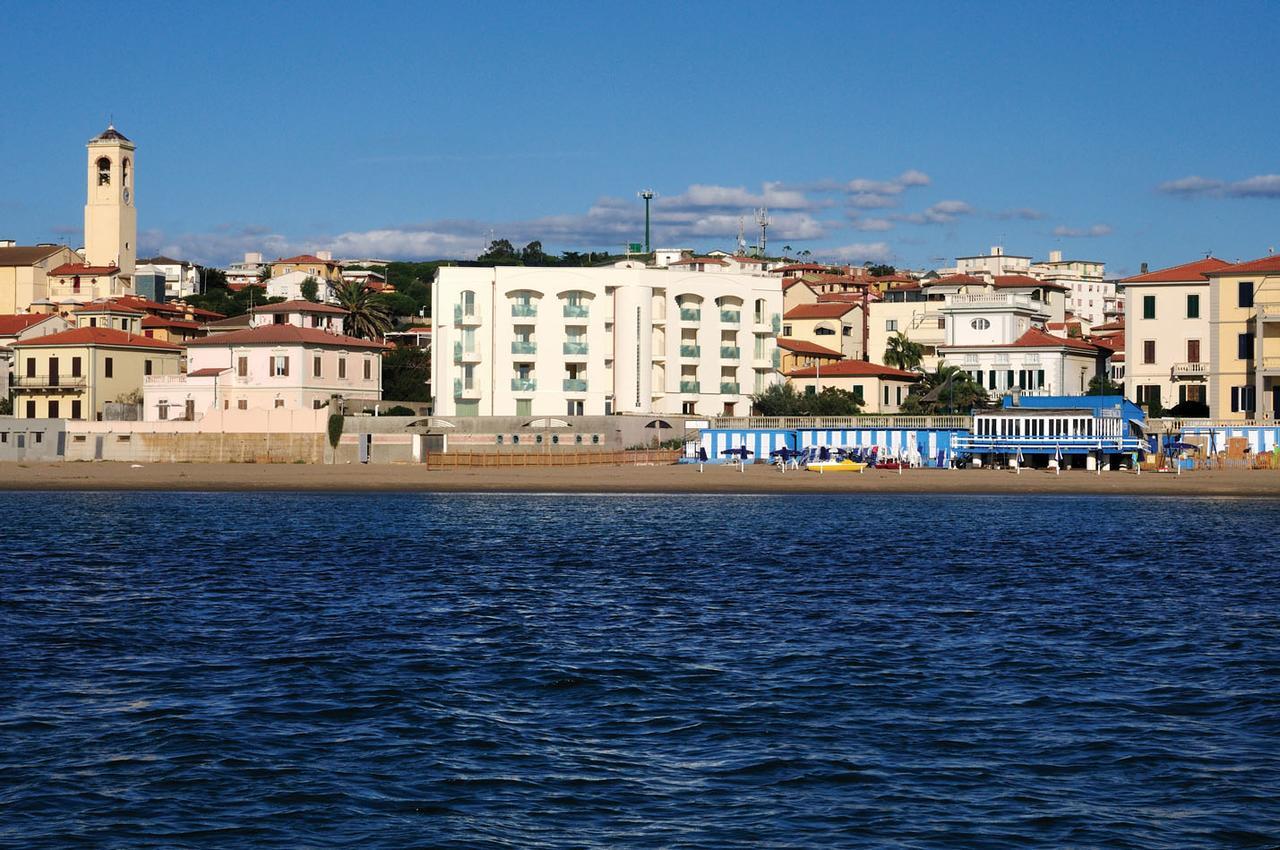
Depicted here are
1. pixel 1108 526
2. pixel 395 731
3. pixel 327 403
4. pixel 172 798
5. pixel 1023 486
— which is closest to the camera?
pixel 172 798

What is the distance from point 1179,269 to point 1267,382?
40.6 feet

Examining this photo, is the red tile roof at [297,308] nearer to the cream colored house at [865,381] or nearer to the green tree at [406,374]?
the green tree at [406,374]

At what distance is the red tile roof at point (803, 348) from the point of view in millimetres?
108438

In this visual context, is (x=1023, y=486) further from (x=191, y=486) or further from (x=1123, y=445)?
(x=191, y=486)

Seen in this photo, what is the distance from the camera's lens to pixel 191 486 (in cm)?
7162

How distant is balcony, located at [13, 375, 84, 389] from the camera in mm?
93562

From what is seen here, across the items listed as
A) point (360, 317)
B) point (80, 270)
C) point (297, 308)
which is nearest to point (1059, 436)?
point (297, 308)

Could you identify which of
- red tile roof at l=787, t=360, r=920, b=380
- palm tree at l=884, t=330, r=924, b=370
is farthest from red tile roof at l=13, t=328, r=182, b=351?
palm tree at l=884, t=330, r=924, b=370

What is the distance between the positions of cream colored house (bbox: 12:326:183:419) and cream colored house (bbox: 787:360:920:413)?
42.6 metres

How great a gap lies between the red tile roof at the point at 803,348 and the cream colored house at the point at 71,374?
4276 cm

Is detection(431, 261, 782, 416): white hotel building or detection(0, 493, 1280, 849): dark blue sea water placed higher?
detection(431, 261, 782, 416): white hotel building

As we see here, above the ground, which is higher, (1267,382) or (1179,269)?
(1179,269)

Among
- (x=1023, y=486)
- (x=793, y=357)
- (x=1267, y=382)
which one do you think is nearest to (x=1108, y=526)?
(x=1023, y=486)

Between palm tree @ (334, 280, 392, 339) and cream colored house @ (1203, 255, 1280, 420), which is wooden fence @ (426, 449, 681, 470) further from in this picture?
palm tree @ (334, 280, 392, 339)
